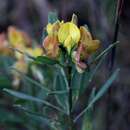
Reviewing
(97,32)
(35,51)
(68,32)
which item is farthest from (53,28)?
(97,32)

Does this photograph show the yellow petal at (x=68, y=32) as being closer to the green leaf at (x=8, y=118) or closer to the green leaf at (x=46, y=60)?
the green leaf at (x=46, y=60)

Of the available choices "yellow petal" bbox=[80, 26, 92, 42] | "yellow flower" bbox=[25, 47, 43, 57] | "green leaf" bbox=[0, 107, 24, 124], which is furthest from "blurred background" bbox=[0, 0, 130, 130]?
"yellow petal" bbox=[80, 26, 92, 42]

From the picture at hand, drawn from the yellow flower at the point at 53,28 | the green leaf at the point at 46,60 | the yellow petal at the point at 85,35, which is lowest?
the green leaf at the point at 46,60

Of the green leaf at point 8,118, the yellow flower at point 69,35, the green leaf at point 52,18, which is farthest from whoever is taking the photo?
the green leaf at point 8,118

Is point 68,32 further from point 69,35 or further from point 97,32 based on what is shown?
point 97,32

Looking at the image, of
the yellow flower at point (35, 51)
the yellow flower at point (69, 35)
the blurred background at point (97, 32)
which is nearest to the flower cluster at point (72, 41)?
the yellow flower at point (69, 35)

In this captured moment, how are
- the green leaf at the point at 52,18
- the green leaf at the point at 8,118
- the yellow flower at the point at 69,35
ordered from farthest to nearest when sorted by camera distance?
the green leaf at the point at 8,118 < the green leaf at the point at 52,18 < the yellow flower at the point at 69,35

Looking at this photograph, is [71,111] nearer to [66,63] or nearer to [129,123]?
[66,63]
